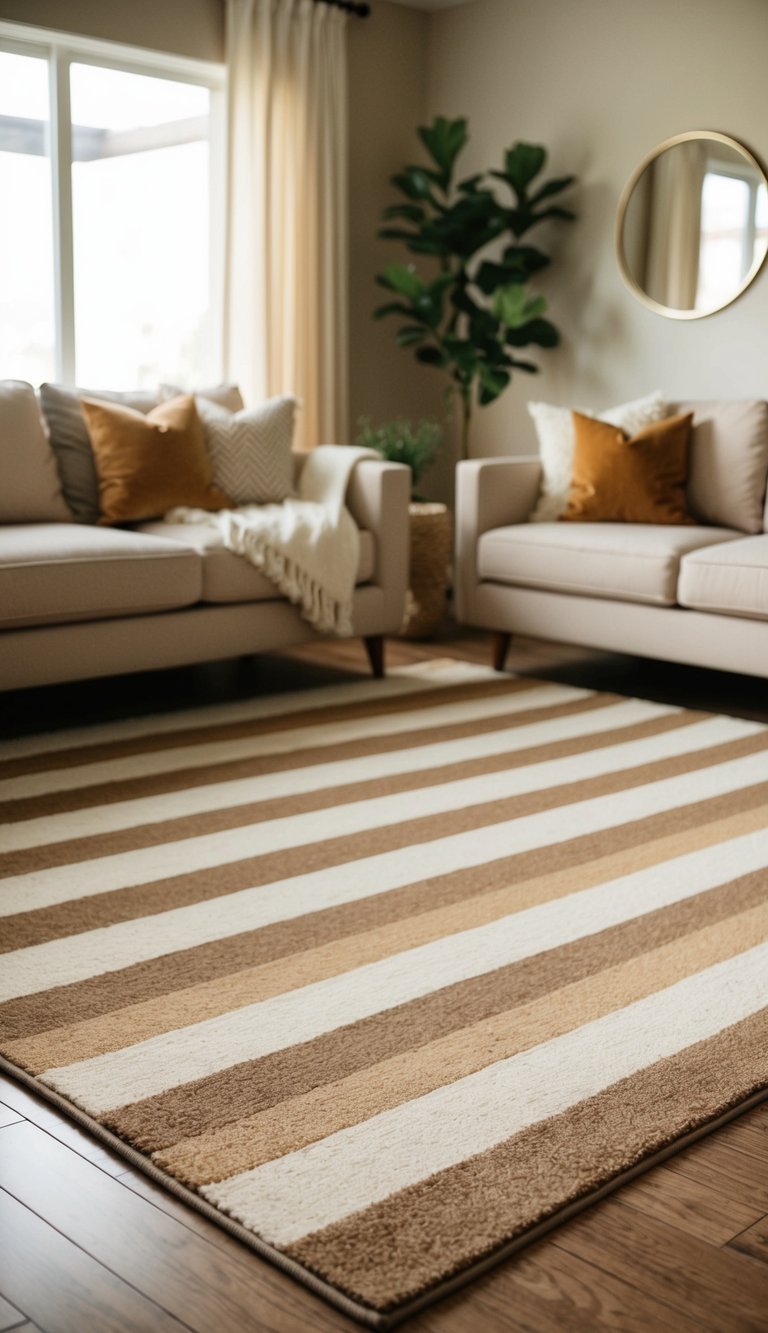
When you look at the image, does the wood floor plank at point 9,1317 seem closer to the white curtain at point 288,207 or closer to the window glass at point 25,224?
the window glass at point 25,224

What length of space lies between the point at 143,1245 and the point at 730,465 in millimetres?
3345

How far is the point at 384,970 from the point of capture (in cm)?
200

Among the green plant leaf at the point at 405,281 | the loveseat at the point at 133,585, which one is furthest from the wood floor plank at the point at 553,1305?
A: the green plant leaf at the point at 405,281

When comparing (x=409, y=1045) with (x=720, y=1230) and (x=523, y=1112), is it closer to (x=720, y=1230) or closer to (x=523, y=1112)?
(x=523, y=1112)

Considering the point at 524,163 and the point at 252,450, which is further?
the point at 524,163

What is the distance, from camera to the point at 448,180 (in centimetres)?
536

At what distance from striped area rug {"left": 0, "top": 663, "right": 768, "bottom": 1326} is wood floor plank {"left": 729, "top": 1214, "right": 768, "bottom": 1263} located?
150 mm

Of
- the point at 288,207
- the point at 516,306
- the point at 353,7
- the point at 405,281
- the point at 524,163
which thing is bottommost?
the point at 516,306

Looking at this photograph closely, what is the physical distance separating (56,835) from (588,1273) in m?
1.60

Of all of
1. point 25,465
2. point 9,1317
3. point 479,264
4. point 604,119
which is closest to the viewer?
point 9,1317

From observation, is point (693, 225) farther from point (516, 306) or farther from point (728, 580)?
point (728, 580)

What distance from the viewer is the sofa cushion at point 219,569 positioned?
3615 mm

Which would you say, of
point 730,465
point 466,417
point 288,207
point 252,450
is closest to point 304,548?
point 252,450

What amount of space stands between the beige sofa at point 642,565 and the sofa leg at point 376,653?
35 cm
